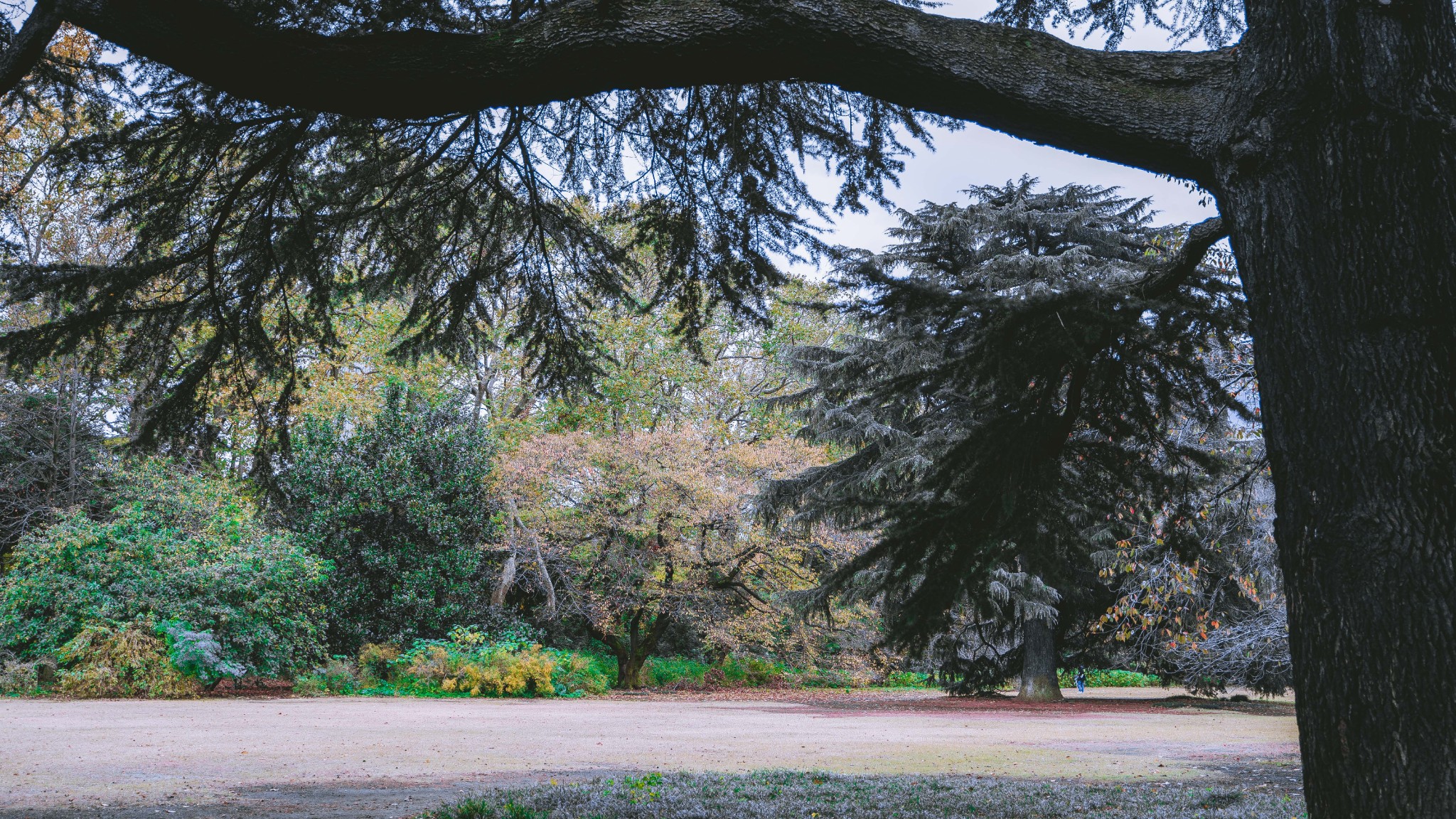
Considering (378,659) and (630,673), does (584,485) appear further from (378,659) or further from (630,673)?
(378,659)

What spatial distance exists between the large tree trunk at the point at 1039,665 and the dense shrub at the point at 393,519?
1236 cm

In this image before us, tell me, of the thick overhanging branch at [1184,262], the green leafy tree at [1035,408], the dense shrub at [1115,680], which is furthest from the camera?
the dense shrub at [1115,680]

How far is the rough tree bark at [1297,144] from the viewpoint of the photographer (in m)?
2.30

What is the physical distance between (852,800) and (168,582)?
15779 mm

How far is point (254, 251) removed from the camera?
221 inches

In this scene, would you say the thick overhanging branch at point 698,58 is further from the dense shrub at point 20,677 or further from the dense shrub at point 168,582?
the dense shrub at point 20,677

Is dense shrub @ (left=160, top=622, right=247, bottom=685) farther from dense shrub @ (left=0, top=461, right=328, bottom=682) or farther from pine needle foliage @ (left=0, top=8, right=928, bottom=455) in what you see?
pine needle foliage @ (left=0, top=8, right=928, bottom=455)

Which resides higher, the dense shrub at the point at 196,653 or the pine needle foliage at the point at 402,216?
the pine needle foliage at the point at 402,216

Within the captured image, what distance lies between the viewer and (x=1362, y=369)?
2404mm

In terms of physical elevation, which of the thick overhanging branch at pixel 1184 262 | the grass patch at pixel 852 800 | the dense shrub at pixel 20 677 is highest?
the thick overhanging branch at pixel 1184 262

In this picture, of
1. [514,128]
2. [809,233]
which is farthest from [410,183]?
[809,233]

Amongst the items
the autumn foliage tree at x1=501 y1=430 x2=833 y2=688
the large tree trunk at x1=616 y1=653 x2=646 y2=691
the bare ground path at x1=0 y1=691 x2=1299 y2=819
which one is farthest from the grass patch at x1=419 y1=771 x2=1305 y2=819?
the large tree trunk at x1=616 y1=653 x2=646 y2=691

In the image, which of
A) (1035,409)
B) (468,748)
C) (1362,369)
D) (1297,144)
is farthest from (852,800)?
(468,748)

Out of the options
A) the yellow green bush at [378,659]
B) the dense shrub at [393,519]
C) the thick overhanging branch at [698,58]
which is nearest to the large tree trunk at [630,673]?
the dense shrub at [393,519]
